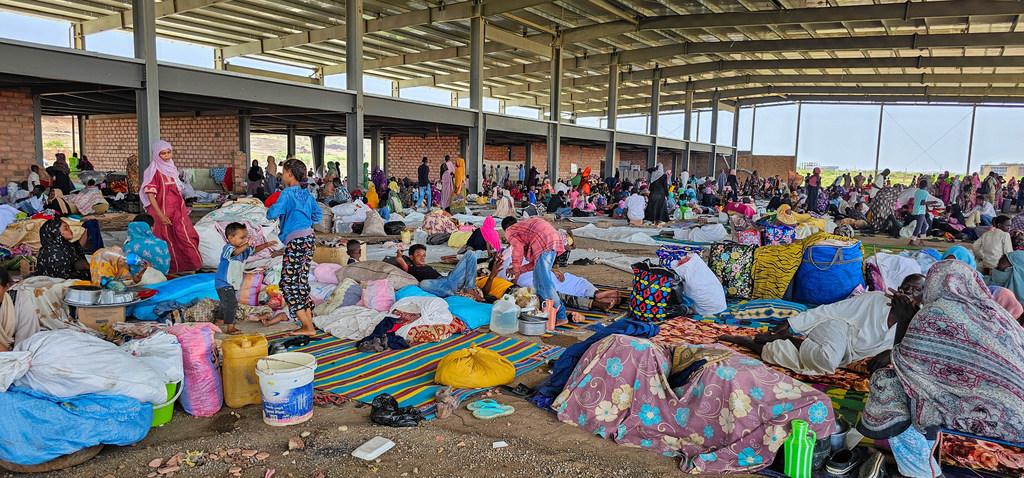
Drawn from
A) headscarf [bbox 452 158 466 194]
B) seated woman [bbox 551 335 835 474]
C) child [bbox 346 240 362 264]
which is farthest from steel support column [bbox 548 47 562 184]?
seated woman [bbox 551 335 835 474]

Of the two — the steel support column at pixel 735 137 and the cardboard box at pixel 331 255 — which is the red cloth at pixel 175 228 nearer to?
the cardboard box at pixel 331 255

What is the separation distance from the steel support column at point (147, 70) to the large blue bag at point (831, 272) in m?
9.45

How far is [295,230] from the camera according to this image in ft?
16.4

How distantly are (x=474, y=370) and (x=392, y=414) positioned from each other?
72 centimetres

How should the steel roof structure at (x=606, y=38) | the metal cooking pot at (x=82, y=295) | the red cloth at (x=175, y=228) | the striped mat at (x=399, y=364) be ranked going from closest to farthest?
the striped mat at (x=399, y=364) → the metal cooking pot at (x=82, y=295) → the red cloth at (x=175, y=228) → the steel roof structure at (x=606, y=38)

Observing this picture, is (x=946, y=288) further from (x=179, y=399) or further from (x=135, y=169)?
(x=135, y=169)

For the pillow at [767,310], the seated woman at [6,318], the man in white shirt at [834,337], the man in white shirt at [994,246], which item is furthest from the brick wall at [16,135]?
the man in white shirt at [994,246]

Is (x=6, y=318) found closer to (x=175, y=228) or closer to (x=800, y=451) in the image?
(x=175, y=228)

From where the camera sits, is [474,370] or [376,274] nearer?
[474,370]

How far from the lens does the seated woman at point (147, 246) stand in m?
6.94

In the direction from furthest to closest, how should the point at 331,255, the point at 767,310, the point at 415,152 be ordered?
the point at 415,152 → the point at 331,255 → the point at 767,310

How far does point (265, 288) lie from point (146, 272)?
124 centimetres

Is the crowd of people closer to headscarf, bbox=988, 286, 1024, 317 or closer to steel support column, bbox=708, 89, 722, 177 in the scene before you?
headscarf, bbox=988, 286, 1024, 317

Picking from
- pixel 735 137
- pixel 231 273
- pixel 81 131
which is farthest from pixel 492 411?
pixel 735 137
